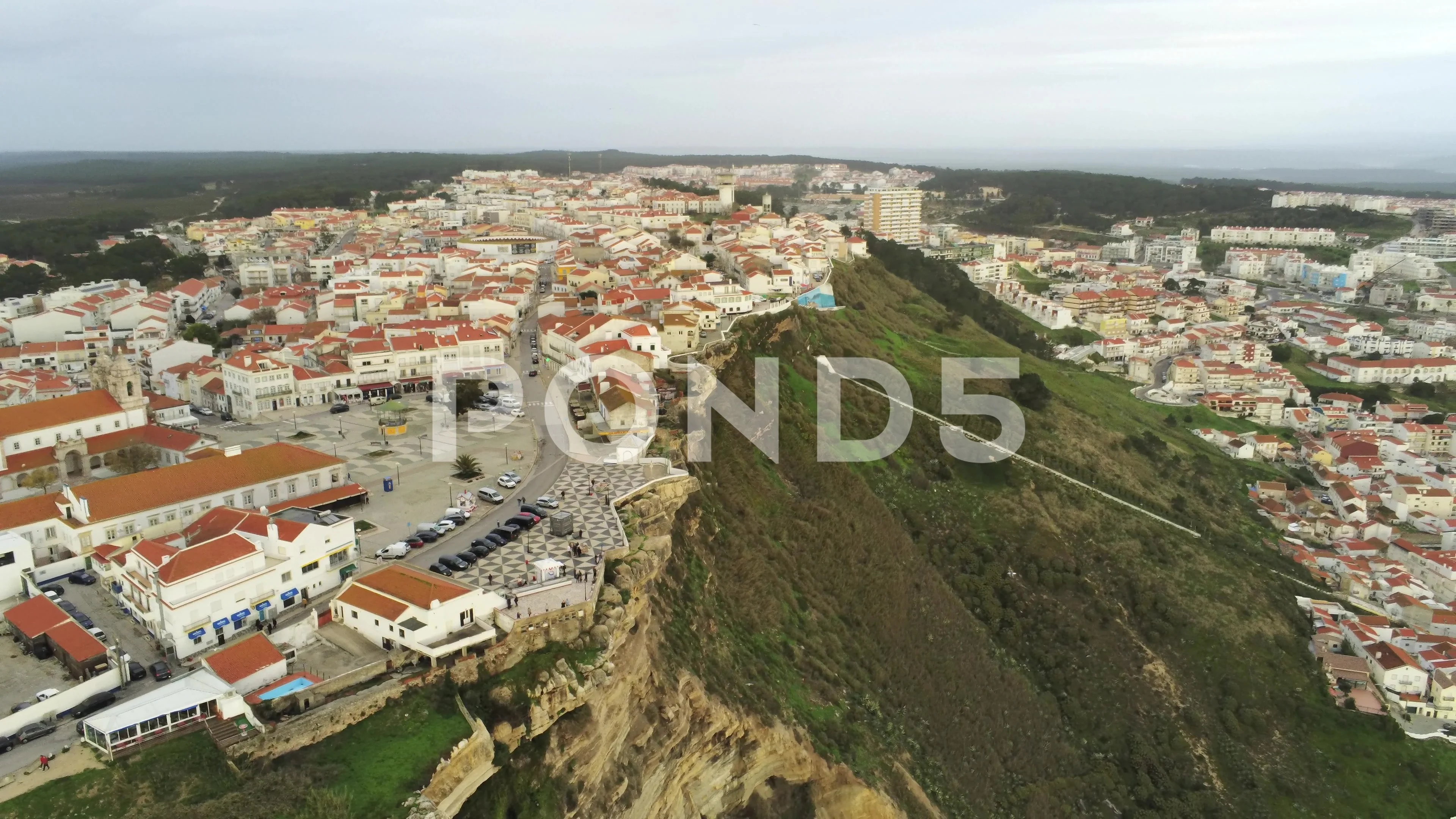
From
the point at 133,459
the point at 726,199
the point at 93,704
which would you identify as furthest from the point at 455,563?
the point at 726,199

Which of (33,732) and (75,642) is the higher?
(75,642)

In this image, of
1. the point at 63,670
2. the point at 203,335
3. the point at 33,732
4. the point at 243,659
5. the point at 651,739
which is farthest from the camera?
the point at 203,335

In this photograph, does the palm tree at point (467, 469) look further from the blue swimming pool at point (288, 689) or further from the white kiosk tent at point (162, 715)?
the white kiosk tent at point (162, 715)

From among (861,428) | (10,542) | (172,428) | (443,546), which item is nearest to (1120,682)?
(861,428)

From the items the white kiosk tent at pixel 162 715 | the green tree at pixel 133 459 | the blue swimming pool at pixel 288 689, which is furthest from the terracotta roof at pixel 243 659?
the green tree at pixel 133 459

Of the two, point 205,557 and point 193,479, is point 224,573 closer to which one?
point 205,557

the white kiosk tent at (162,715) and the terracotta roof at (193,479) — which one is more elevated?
the terracotta roof at (193,479)
